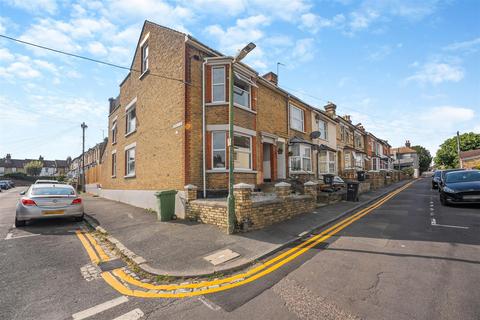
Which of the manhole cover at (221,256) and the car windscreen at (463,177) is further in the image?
the car windscreen at (463,177)

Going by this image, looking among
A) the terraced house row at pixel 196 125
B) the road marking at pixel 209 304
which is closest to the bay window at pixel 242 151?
the terraced house row at pixel 196 125

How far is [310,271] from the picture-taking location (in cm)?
427

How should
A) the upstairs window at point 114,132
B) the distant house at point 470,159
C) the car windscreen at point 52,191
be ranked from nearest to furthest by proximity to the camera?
the car windscreen at point 52,191
the upstairs window at point 114,132
the distant house at point 470,159

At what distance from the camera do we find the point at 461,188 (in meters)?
9.96

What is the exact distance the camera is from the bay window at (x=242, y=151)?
1097 cm

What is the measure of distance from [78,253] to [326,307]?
5753mm

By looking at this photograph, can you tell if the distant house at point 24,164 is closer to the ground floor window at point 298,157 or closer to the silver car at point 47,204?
the silver car at point 47,204

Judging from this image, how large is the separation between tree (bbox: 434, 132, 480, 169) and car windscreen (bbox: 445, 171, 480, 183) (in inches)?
2056

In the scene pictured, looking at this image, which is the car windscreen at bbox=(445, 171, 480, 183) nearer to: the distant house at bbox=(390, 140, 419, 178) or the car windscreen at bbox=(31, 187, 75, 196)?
the car windscreen at bbox=(31, 187, 75, 196)

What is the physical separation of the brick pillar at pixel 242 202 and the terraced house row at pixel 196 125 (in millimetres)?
1935

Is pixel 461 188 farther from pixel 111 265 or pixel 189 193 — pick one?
pixel 111 265

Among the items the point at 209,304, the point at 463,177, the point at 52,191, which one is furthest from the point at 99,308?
the point at 463,177

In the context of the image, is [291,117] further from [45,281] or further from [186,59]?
[45,281]

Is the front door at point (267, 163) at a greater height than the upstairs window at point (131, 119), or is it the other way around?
the upstairs window at point (131, 119)
